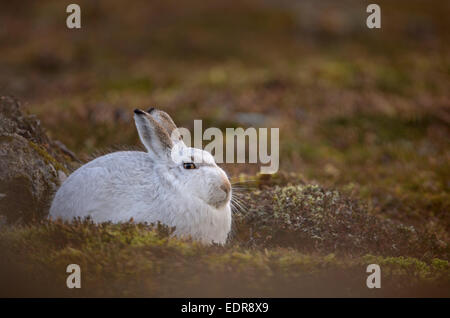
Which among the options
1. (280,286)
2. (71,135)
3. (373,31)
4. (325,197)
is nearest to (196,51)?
(373,31)

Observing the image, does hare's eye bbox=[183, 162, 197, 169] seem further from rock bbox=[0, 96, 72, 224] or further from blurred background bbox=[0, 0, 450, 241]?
blurred background bbox=[0, 0, 450, 241]

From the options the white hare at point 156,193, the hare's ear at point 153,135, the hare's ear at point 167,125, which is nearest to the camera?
the white hare at point 156,193

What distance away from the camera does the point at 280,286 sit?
18.5ft

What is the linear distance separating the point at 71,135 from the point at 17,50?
16.5 m

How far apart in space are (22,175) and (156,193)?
1.95 metres

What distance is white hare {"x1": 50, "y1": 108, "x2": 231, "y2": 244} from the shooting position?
661 cm

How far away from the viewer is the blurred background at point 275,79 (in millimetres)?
13172

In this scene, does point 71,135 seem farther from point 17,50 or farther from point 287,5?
point 287,5

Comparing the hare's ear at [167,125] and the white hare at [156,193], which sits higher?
the hare's ear at [167,125]

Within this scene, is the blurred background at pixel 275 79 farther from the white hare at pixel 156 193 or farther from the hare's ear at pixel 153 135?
the white hare at pixel 156 193

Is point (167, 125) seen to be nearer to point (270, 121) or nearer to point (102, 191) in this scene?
point (102, 191)

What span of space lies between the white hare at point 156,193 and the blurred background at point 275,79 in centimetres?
199

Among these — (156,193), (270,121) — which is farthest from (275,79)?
(156,193)

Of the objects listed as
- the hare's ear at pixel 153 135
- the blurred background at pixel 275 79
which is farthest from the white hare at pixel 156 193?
the blurred background at pixel 275 79
